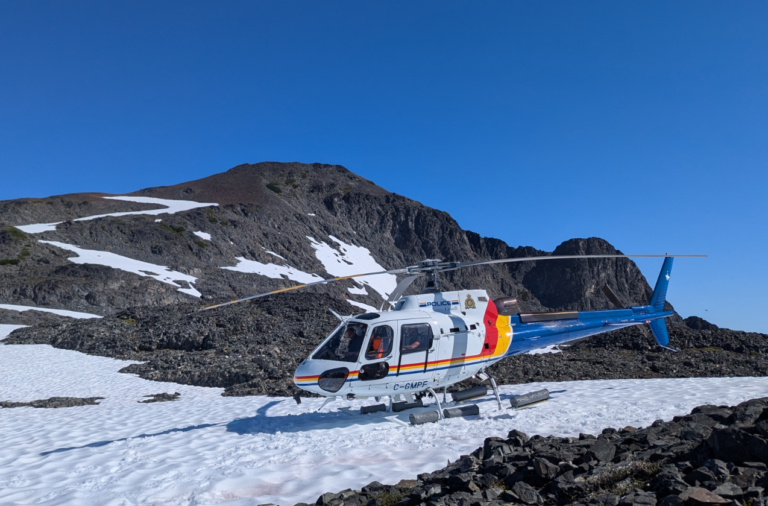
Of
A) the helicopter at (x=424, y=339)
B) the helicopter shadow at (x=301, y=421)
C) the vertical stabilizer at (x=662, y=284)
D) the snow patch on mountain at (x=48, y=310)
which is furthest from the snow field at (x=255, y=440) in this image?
the snow patch on mountain at (x=48, y=310)

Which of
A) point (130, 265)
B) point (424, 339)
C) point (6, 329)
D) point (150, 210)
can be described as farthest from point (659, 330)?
point (150, 210)

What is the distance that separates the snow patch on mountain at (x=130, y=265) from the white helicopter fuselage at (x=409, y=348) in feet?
129

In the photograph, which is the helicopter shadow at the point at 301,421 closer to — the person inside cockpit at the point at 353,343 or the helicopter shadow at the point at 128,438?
the helicopter shadow at the point at 128,438

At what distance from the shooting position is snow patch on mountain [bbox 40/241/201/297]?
4612 centimetres

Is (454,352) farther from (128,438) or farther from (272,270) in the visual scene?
(272,270)

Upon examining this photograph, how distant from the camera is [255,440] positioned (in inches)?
→ 345

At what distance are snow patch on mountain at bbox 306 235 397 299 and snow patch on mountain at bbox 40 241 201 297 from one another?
25.5 metres

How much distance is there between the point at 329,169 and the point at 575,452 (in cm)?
11181

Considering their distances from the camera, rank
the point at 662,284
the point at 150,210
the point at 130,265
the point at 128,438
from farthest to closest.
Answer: the point at 150,210, the point at 130,265, the point at 662,284, the point at 128,438

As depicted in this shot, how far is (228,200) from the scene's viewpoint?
86188 mm

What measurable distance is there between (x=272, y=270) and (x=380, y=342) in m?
51.6

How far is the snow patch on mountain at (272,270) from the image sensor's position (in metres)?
56.9

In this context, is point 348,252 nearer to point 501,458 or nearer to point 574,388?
point 574,388

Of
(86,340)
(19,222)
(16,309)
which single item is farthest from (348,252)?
(86,340)
